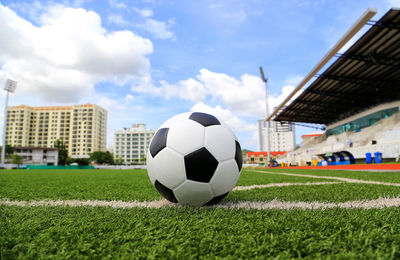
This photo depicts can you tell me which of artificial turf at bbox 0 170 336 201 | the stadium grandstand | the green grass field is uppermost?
the stadium grandstand

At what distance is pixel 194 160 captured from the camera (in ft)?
8.26

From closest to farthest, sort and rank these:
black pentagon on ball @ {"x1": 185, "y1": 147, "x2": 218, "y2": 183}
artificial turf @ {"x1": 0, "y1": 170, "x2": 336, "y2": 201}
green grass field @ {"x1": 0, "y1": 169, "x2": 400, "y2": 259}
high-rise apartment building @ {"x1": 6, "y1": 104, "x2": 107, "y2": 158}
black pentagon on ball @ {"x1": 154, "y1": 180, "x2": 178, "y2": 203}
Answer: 1. green grass field @ {"x1": 0, "y1": 169, "x2": 400, "y2": 259}
2. black pentagon on ball @ {"x1": 185, "y1": 147, "x2": 218, "y2": 183}
3. black pentagon on ball @ {"x1": 154, "y1": 180, "x2": 178, "y2": 203}
4. artificial turf @ {"x1": 0, "y1": 170, "x2": 336, "y2": 201}
5. high-rise apartment building @ {"x1": 6, "y1": 104, "x2": 107, "y2": 158}

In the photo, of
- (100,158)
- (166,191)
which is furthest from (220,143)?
(100,158)

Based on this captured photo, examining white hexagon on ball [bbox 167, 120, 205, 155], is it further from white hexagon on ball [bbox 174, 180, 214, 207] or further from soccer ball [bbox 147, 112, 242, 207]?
white hexagon on ball [bbox 174, 180, 214, 207]

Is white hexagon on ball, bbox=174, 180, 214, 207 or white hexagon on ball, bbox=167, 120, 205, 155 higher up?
white hexagon on ball, bbox=167, 120, 205, 155

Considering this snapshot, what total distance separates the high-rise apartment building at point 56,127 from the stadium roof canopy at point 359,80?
95.5 meters

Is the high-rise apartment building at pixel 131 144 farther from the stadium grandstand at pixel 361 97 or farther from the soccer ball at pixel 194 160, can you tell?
the soccer ball at pixel 194 160

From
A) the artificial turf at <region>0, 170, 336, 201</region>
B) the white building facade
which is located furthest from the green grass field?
the white building facade

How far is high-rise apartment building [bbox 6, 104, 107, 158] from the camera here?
362 ft

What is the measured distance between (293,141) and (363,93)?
112466 millimetres

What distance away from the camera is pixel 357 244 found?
146 cm

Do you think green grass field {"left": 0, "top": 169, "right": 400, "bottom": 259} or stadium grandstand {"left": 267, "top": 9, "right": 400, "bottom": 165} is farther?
stadium grandstand {"left": 267, "top": 9, "right": 400, "bottom": 165}

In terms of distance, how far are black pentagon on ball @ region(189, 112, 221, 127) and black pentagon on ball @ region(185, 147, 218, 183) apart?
13.8 inches

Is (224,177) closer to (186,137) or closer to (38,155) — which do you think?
(186,137)
